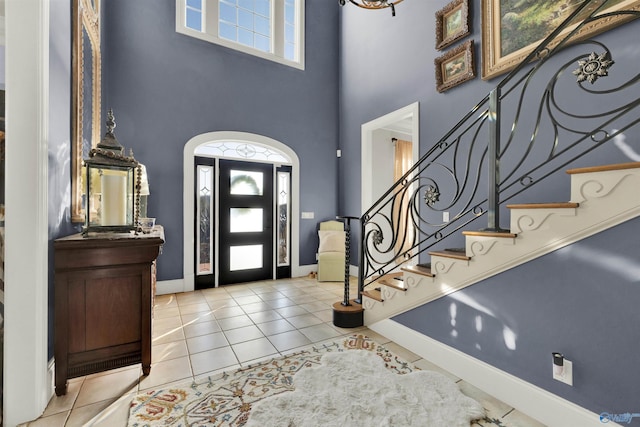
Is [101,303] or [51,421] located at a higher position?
[101,303]

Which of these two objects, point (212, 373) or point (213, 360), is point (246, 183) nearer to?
point (213, 360)

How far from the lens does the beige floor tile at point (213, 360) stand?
2.18 m

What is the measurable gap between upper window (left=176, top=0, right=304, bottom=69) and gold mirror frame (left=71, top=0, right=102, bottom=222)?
1925 mm

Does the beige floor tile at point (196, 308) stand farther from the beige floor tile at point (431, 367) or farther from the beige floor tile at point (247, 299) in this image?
the beige floor tile at point (431, 367)

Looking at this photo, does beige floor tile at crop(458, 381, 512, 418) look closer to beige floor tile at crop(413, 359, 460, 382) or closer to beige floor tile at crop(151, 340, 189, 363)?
beige floor tile at crop(413, 359, 460, 382)

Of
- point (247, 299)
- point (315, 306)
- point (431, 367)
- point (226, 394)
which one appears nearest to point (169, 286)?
point (247, 299)

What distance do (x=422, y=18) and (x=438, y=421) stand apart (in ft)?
14.5

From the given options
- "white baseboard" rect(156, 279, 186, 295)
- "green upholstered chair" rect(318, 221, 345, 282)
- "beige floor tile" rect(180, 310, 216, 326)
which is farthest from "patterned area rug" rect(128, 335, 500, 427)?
"white baseboard" rect(156, 279, 186, 295)

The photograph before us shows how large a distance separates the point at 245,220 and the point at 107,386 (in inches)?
117

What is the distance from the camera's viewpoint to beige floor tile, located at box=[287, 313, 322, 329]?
3.02 metres

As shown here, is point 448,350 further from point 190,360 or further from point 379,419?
point 190,360

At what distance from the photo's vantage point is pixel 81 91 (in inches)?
88.9

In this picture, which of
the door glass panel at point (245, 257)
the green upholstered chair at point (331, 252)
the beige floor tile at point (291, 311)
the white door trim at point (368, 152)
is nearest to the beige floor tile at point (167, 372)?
the beige floor tile at point (291, 311)

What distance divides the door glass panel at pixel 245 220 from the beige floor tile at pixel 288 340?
2308 millimetres
